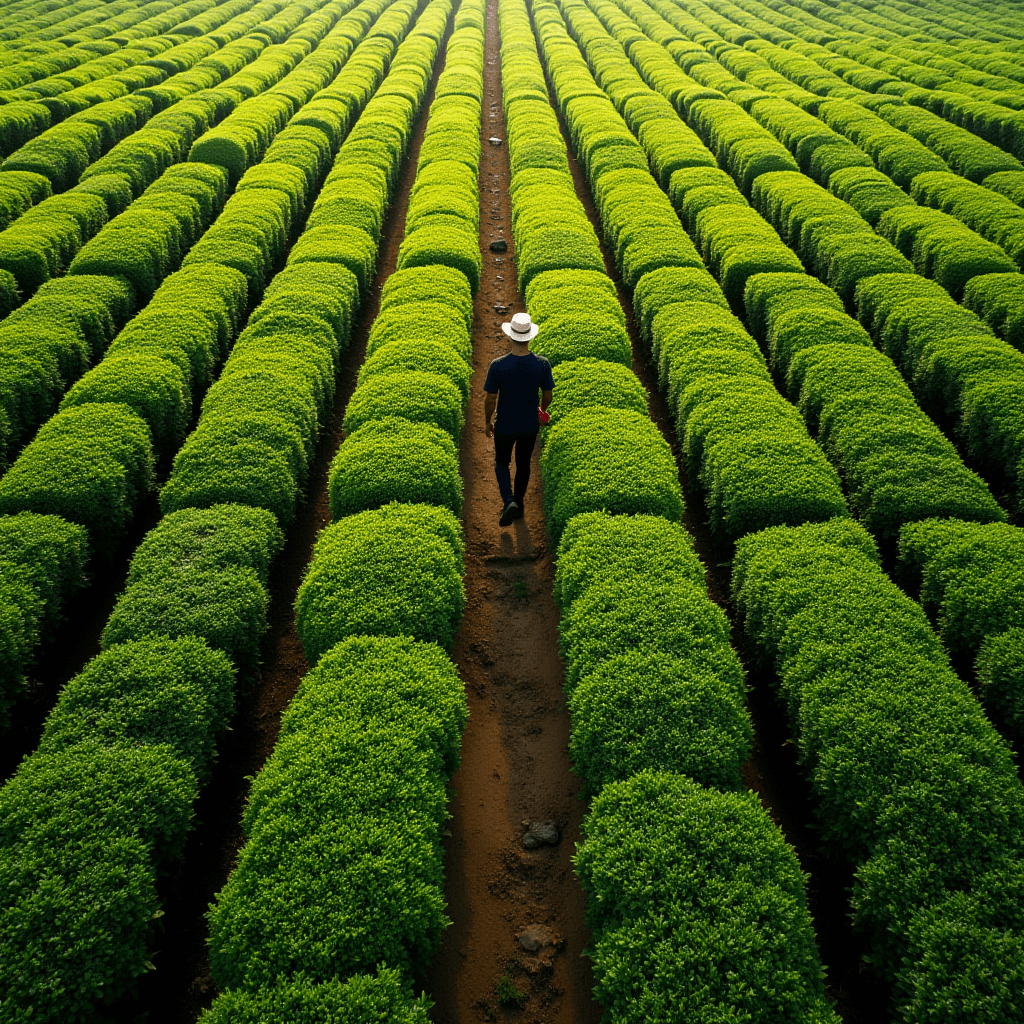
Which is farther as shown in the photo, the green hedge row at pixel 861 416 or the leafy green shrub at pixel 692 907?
the green hedge row at pixel 861 416

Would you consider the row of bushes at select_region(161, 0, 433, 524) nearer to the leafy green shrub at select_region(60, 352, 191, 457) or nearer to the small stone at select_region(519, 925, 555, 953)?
the leafy green shrub at select_region(60, 352, 191, 457)

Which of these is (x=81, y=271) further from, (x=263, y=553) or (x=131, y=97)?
(x=131, y=97)

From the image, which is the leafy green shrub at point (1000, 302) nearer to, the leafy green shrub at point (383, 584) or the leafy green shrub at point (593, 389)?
the leafy green shrub at point (593, 389)

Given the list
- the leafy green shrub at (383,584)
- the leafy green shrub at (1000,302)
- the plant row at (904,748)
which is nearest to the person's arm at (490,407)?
the leafy green shrub at (383,584)

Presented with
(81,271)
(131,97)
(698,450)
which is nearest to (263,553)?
(698,450)

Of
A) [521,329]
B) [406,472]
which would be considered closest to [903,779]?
[406,472]

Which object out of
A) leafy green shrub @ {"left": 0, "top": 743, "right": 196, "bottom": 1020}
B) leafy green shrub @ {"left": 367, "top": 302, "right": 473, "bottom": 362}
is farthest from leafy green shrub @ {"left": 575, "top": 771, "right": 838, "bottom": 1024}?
leafy green shrub @ {"left": 367, "top": 302, "right": 473, "bottom": 362}

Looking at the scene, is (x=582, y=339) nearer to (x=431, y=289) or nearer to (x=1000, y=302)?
(x=431, y=289)
